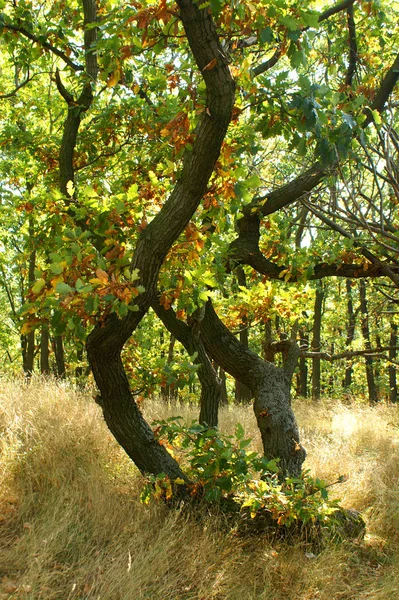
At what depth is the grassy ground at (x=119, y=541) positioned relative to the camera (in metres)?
3.46

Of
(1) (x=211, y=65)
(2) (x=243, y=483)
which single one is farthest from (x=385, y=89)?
(2) (x=243, y=483)

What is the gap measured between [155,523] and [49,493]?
3.36 feet

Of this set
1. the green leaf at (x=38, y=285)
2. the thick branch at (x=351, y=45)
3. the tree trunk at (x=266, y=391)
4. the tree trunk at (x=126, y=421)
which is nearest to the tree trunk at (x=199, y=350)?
the tree trunk at (x=266, y=391)

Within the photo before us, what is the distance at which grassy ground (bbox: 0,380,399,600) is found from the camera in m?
3.46

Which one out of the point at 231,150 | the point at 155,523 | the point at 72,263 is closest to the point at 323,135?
the point at 231,150

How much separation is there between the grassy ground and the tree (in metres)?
0.57

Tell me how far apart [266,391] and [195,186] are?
8.25ft

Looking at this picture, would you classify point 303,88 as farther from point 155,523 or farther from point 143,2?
point 155,523

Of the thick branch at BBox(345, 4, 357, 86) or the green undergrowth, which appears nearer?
the green undergrowth

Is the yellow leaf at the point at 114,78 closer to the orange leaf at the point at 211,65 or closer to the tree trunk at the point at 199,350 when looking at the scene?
A: the orange leaf at the point at 211,65

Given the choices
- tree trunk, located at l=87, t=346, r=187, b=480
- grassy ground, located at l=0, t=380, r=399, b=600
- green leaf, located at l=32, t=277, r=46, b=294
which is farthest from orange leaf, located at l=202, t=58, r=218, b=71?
grassy ground, located at l=0, t=380, r=399, b=600

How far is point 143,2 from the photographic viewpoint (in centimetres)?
298

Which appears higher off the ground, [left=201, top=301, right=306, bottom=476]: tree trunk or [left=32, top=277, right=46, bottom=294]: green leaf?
[left=32, top=277, right=46, bottom=294]: green leaf

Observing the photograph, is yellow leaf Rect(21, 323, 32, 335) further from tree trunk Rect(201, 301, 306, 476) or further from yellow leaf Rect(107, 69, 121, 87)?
tree trunk Rect(201, 301, 306, 476)
